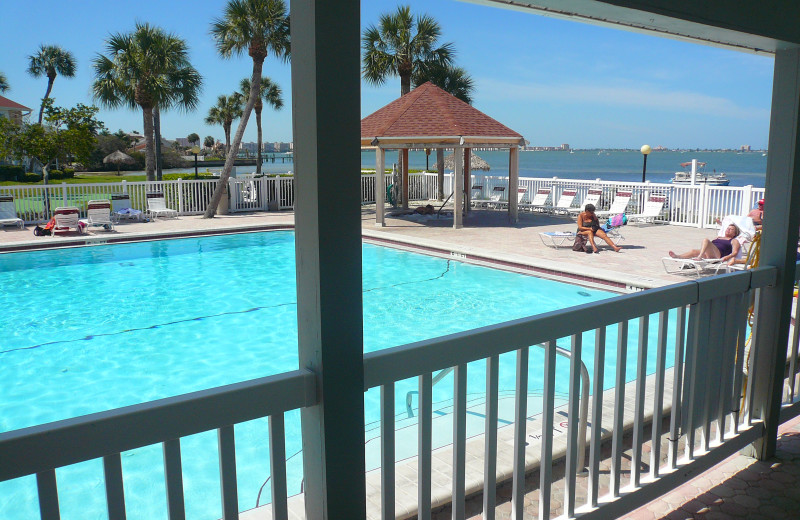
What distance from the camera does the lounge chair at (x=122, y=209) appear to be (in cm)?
1683

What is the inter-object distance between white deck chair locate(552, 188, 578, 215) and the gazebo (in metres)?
1.81

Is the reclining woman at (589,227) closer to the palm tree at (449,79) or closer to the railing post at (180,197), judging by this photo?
the railing post at (180,197)

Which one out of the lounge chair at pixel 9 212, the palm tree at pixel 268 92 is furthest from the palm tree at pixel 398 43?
the palm tree at pixel 268 92

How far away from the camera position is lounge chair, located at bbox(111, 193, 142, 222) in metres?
16.8

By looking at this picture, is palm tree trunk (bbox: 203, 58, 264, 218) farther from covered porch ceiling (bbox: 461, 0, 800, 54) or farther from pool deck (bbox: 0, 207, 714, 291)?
covered porch ceiling (bbox: 461, 0, 800, 54)

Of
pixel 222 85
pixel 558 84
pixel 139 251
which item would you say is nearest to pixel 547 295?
pixel 139 251

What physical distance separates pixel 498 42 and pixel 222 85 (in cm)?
2659

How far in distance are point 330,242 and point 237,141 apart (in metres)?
18.0

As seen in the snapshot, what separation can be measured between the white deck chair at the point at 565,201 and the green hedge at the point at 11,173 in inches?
1263

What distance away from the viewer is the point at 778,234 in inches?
132

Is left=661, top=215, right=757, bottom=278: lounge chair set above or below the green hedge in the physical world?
below

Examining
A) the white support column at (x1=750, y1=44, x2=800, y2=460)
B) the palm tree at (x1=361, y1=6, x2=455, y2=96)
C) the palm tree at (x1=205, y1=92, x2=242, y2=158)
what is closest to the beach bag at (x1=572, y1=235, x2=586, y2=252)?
the white support column at (x1=750, y1=44, x2=800, y2=460)

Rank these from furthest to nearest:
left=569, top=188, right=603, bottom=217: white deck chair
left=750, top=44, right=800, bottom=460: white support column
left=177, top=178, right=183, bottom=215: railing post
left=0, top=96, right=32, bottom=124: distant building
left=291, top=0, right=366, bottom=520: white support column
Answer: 1. left=0, top=96, right=32, bottom=124: distant building
2. left=177, top=178, right=183, bottom=215: railing post
3. left=569, top=188, right=603, bottom=217: white deck chair
4. left=750, top=44, right=800, bottom=460: white support column
5. left=291, top=0, right=366, bottom=520: white support column

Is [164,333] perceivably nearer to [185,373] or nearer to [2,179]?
[185,373]
